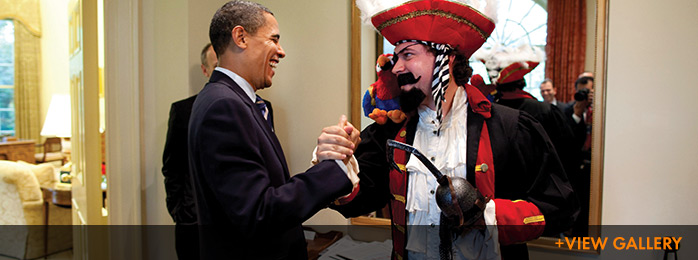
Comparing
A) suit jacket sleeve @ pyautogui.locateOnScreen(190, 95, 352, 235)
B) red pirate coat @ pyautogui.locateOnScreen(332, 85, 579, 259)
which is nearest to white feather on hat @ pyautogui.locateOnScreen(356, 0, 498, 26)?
red pirate coat @ pyautogui.locateOnScreen(332, 85, 579, 259)

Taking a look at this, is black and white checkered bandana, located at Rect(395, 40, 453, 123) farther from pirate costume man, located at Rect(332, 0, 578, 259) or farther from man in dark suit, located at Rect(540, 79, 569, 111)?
man in dark suit, located at Rect(540, 79, 569, 111)

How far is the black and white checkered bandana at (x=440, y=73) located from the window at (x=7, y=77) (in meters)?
9.54

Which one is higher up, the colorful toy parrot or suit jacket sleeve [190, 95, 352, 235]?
the colorful toy parrot

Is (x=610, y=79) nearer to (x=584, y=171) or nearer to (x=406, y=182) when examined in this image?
(x=584, y=171)

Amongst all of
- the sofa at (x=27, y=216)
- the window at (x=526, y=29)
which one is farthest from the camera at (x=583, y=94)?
the sofa at (x=27, y=216)

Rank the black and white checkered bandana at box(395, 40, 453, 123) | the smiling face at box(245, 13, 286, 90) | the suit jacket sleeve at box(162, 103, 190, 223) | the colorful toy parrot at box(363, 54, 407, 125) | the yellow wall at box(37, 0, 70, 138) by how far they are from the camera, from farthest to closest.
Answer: the yellow wall at box(37, 0, 70, 138)
the suit jacket sleeve at box(162, 103, 190, 223)
the colorful toy parrot at box(363, 54, 407, 125)
the black and white checkered bandana at box(395, 40, 453, 123)
the smiling face at box(245, 13, 286, 90)

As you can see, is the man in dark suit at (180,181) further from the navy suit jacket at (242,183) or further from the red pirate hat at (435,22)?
the red pirate hat at (435,22)

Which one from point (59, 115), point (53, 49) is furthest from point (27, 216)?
point (53, 49)

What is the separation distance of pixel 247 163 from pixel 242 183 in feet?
0.18

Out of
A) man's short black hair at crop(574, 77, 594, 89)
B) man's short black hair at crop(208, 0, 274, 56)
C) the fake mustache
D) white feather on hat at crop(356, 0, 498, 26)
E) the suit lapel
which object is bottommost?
the suit lapel

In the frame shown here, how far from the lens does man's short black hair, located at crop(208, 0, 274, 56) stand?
1215 millimetres

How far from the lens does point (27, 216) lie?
159 inches

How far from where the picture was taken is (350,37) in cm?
246

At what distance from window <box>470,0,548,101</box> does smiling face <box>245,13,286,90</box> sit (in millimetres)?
1247
